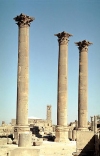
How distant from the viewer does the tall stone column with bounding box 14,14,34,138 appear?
22688 mm

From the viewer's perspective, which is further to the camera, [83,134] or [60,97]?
[60,97]

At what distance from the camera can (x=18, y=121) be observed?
2278cm

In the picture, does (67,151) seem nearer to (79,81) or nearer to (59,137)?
(59,137)

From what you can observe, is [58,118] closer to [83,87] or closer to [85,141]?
[83,87]

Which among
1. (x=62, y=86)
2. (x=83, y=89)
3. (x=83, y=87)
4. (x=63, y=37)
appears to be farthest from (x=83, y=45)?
(x=62, y=86)

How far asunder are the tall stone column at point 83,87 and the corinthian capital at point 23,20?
8415 mm

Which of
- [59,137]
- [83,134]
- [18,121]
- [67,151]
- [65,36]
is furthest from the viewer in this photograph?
[65,36]

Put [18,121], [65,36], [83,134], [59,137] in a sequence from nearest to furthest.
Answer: [83,134], [18,121], [59,137], [65,36]

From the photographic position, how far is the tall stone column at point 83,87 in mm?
29422

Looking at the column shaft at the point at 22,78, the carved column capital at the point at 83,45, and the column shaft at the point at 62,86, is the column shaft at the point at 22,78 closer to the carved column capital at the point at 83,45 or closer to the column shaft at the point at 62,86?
the column shaft at the point at 62,86

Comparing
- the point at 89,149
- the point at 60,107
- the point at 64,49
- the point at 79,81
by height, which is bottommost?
the point at 89,149

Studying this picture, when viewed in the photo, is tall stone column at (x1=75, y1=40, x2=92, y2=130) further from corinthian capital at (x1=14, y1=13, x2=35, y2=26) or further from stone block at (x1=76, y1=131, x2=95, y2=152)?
stone block at (x1=76, y1=131, x2=95, y2=152)

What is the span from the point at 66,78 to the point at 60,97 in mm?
2031

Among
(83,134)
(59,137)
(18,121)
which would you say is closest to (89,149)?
(83,134)
